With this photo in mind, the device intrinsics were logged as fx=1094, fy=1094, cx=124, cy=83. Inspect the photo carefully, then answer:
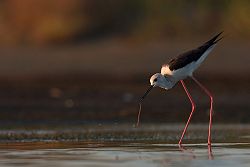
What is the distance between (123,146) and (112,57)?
1476 cm

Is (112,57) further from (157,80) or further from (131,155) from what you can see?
(131,155)

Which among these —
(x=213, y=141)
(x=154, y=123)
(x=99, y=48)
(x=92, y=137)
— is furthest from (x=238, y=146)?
(x=99, y=48)

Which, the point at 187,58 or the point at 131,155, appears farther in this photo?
the point at 187,58

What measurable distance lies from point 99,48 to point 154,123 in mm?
12055

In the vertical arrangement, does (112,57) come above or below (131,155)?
above

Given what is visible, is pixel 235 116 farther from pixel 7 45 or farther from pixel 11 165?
pixel 7 45

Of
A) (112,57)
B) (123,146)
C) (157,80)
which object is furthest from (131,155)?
(112,57)

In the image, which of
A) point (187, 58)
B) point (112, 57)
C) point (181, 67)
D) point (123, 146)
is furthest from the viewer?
point (112, 57)

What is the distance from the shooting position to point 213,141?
14.6 meters

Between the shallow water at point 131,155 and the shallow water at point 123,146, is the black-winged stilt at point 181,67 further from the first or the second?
the shallow water at point 131,155

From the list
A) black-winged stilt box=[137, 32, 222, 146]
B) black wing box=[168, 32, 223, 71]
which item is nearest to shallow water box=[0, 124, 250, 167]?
black-winged stilt box=[137, 32, 222, 146]

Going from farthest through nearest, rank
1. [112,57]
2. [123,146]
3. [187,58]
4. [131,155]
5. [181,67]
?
[112,57], [181,67], [187,58], [123,146], [131,155]

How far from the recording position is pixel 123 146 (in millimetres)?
13867

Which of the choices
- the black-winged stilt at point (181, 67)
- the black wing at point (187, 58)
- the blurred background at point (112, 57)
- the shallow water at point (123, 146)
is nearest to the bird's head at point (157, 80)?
the black-winged stilt at point (181, 67)
